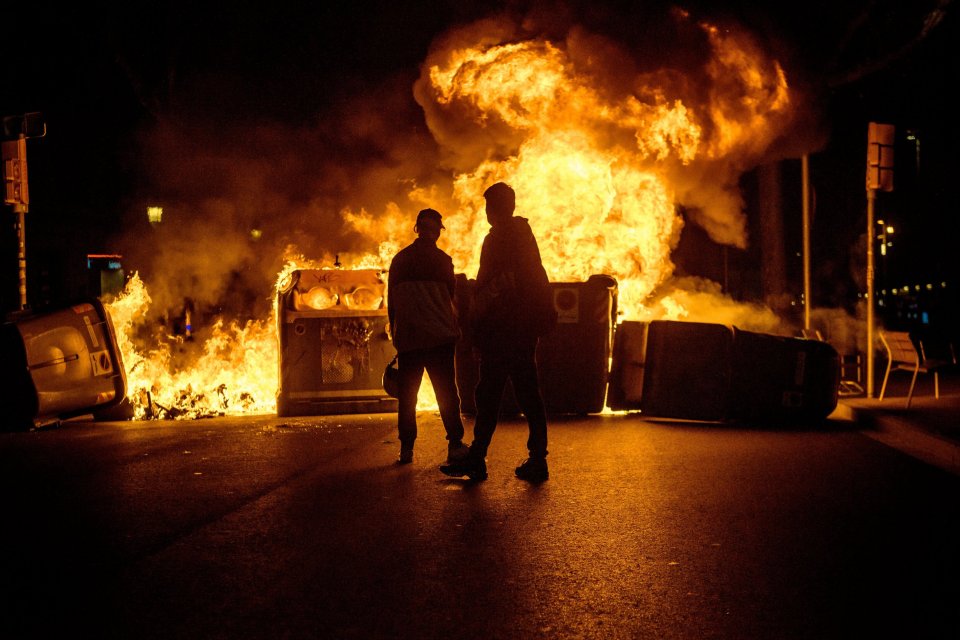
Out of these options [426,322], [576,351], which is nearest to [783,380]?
[576,351]

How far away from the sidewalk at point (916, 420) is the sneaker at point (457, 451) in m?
3.74

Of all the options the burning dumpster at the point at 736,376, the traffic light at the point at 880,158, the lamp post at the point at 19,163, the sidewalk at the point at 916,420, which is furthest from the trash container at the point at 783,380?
the lamp post at the point at 19,163

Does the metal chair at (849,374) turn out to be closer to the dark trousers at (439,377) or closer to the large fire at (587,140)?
the large fire at (587,140)

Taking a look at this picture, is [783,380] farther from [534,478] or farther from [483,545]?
[483,545]

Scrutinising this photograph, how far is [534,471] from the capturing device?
6578 mm

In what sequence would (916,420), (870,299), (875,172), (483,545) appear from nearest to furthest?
(483,545)
(916,420)
(875,172)
(870,299)

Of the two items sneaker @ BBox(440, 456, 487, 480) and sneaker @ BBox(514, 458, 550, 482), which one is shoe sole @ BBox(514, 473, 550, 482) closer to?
sneaker @ BBox(514, 458, 550, 482)

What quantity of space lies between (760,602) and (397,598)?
1.47 m

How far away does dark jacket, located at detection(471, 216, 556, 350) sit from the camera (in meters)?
6.51

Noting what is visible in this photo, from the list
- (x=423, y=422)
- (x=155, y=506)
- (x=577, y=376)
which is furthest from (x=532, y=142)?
(x=155, y=506)

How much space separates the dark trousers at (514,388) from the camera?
6.54 meters

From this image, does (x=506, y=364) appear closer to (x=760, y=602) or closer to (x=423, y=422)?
(x=760, y=602)

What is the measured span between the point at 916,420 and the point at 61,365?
887 cm

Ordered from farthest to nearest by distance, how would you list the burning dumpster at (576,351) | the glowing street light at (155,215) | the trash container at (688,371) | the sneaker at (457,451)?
the glowing street light at (155,215) < the burning dumpster at (576,351) < the trash container at (688,371) < the sneaker at (457,451)
